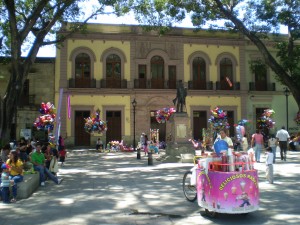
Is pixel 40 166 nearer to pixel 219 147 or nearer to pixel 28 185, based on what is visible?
pixel 28 185

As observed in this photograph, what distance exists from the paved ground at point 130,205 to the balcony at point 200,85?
68.7 ft

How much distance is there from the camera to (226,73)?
1348 inches

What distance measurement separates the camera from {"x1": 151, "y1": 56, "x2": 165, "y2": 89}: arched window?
32594mm

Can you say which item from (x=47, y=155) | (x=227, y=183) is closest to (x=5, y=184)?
(x=47, y=155)

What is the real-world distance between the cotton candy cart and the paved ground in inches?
11.0

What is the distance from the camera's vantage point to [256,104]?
112 ft

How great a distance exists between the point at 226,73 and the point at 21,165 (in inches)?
1075

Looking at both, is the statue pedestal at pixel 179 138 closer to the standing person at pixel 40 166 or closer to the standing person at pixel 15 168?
the standing person at pixel 40 166

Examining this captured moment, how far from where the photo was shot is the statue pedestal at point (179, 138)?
18828 mm

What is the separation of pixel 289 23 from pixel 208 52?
14282mm

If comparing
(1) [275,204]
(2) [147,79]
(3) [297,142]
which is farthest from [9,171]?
(2) [147,79]

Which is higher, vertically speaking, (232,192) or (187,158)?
(232,192)

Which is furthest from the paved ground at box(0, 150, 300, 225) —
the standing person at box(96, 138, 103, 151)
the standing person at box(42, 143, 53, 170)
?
the standing person at box(96, 138, 103, 151)

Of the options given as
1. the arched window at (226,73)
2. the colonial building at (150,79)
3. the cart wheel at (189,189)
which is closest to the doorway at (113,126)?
the colonial building at (150,79)
